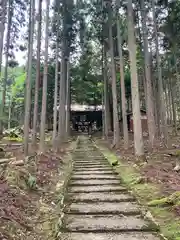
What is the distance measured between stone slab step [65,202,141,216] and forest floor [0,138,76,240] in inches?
15.4

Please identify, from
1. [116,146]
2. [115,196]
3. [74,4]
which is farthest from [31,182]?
[74,4]

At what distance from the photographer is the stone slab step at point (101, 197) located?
700 cm

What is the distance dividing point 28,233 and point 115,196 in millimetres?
2758

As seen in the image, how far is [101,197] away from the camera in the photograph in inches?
285

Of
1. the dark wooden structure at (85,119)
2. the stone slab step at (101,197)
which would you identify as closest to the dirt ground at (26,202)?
the stone slab step at (101,197)

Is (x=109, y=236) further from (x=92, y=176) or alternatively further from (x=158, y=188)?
(x=92, y=176)

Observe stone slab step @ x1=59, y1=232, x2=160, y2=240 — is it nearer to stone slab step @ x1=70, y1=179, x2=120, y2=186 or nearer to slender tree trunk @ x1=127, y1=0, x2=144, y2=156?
stone slab step @ x1=70, y1=179, x2=120, y2=186

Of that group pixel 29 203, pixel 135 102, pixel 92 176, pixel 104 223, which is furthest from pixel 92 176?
pixel 104 223

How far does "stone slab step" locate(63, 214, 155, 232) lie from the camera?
202 inches

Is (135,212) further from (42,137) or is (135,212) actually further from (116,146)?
(116,146)

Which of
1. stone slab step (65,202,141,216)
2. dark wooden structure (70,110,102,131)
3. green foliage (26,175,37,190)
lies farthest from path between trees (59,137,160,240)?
dark wooden structure (70,110,102,131)

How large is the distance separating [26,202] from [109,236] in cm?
265

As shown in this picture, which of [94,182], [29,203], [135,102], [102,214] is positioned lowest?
[102,214]

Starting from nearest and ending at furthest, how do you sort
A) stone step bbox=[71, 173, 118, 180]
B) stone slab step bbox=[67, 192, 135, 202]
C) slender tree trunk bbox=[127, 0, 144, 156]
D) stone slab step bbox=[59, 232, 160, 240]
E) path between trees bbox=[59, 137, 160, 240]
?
stone slab step bbox=[59, 232, 160, 240]
path between trees bbox=[59, 137, 160, 240]
stone slab step bbox=[67, 192, 135, 202]
stone step bbox=[71, 173, 118, 180]
slender tree trunk bbox=[127, 0, 144, 156]
